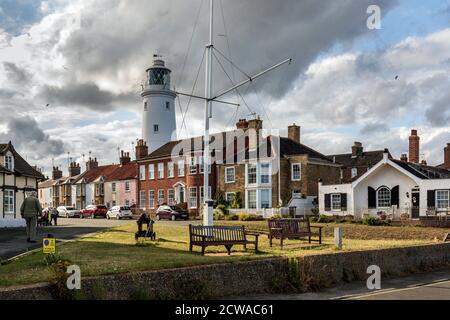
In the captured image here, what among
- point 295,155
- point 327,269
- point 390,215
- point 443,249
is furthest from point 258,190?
point 327,269

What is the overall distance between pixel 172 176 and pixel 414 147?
79.4 ft

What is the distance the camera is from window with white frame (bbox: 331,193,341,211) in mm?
41694

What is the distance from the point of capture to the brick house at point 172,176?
175 ft

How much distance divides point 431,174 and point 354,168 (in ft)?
57.4

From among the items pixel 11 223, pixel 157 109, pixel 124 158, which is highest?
pixel 157 109

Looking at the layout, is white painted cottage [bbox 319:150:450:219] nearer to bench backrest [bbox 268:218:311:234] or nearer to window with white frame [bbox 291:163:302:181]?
window with white frame [bbox 291:163:302:181]

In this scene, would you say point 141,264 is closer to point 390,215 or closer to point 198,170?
point 390,215

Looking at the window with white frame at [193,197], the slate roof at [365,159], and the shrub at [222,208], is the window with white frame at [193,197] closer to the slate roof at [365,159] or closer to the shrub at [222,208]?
the shrub at [222,208]

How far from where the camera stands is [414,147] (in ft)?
162

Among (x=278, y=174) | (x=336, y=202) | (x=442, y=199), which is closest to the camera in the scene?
(x=442, y=199)

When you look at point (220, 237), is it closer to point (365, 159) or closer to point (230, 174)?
point (230, 174)

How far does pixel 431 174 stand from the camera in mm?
39969

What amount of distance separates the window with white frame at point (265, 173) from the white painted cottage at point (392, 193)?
626 cm

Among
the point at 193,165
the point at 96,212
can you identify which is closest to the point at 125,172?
the point at 96,212
